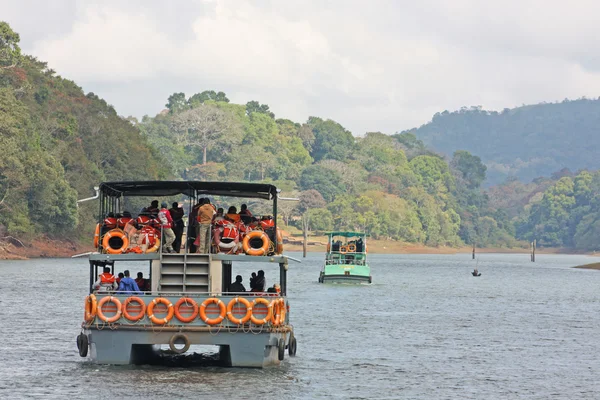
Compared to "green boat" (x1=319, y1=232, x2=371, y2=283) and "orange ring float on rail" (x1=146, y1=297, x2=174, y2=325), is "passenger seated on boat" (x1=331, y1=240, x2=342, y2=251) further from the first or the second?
"orange ring float on rail" (x1=146, y1=297, x2=174, y2=325)

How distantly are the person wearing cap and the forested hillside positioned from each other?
78985mm

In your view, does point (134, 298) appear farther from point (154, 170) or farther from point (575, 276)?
point (154, 170)

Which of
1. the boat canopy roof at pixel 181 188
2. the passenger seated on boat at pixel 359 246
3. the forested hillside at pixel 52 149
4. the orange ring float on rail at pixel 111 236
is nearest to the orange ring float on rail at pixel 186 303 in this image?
the orange ring float on rail at pixel 111 236

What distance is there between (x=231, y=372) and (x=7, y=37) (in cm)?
10323

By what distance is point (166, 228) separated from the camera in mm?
32594

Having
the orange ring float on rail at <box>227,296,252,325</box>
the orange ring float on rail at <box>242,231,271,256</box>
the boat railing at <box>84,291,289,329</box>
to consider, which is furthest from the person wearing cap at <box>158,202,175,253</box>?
the orange ring float on rail at <box>227,296,252,325</box>

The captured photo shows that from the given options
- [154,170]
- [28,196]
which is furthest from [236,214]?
[154,170]

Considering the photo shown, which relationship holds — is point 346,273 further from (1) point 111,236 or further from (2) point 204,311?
(2) point 204,311

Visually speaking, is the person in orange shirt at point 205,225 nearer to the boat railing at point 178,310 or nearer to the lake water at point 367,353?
the boat railing at point 178,310

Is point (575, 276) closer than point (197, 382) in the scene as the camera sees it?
No

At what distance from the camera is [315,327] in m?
52.4

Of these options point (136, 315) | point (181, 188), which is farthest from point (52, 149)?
point (136, 315)

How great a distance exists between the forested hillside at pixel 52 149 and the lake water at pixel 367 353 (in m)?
33.0

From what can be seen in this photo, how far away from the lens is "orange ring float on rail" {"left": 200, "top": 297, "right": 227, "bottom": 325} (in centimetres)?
3108
